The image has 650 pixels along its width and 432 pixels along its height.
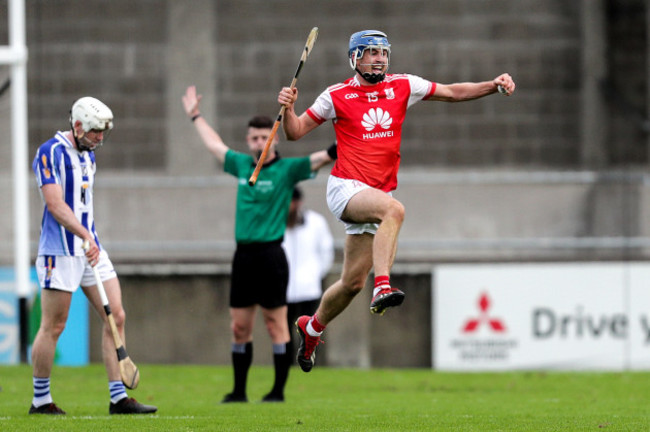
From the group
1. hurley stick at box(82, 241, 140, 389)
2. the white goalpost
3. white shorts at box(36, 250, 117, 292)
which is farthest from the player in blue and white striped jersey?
the white goalpost

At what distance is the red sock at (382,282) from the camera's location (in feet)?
24.3

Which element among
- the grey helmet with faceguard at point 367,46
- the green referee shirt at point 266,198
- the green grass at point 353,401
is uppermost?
the grey helmet with faceguard at point 367,46

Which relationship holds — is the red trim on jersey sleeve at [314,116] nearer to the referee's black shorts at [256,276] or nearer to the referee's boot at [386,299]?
the referee's boot at [386,299]

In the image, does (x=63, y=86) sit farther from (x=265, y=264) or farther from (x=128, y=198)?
(x=265, y=264)

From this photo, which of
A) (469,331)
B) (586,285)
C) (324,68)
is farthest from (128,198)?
(586,285)

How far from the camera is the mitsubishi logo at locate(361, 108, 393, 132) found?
26.2ft

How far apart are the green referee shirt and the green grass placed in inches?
52.0

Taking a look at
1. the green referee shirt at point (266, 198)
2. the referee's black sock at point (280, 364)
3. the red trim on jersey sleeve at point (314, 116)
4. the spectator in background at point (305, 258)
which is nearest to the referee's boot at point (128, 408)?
the referee's black sock at point (280, 364)

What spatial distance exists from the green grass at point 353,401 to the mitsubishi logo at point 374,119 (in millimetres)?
1892

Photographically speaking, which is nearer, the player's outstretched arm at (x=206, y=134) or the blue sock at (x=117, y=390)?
the blue sock at (x=117, y=390)

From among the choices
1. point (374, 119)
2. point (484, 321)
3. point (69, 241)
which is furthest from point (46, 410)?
point (484, 321)

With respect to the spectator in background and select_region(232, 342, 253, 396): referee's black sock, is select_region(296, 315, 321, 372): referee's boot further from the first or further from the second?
the spectator in background

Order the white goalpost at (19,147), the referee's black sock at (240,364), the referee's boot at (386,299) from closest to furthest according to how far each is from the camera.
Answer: the referee's boot at (386,299) < the referee's black sock at (240,364) < the white goalpost at (19,147)

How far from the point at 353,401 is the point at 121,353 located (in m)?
2.72
